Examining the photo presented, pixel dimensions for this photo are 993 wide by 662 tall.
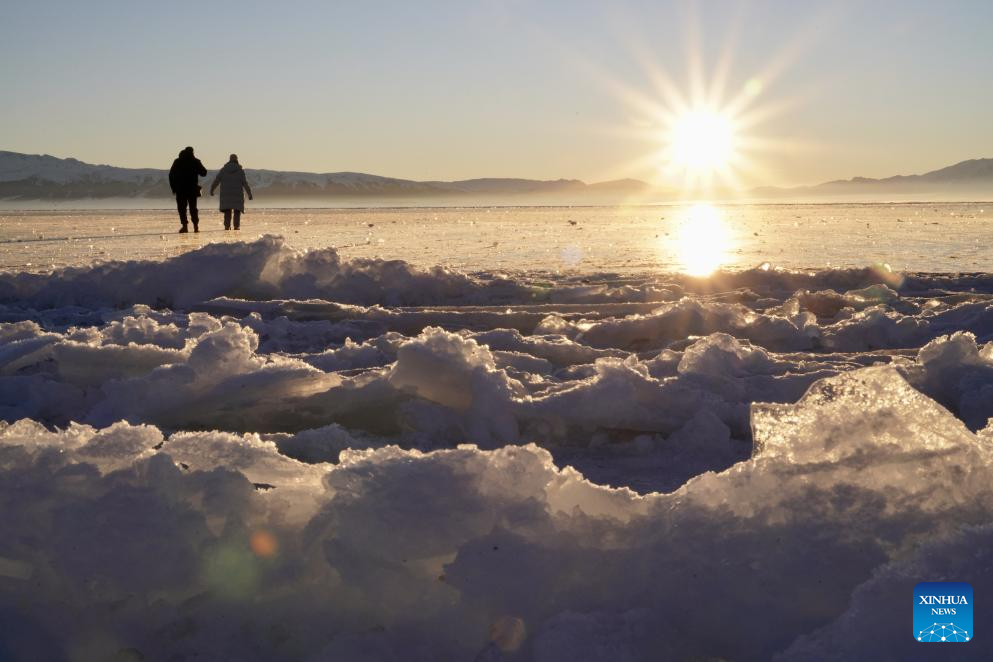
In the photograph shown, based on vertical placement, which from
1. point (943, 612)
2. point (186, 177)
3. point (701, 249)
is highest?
point (186, 177)

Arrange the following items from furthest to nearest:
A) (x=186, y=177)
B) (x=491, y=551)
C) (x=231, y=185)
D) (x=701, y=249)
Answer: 1. (x=231, y=185)
2. (x=186, y=177)
3. (x=701, y=249)
4. (x=491, y=551)

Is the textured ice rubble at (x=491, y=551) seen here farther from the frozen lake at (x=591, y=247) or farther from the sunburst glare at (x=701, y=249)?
the frozen lake at (x=591, y=247)

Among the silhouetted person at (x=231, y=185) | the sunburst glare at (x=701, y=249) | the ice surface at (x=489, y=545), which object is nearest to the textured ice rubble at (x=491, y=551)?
the ice surface at (x=489, y=545)

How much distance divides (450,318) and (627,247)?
8650 millimetres

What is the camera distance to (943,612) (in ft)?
5.60

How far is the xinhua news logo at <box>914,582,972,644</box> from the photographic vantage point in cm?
165

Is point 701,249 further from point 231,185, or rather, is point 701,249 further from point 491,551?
point 491,551

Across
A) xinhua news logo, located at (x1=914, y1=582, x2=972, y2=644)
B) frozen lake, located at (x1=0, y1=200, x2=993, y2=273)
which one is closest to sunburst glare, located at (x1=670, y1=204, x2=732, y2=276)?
frozen lake, located at (x1=0, y1=200, x2=993, y2=273)

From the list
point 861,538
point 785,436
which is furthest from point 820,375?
point 861,538

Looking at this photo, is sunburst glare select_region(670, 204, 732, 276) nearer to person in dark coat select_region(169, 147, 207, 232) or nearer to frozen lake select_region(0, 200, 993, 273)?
frozen lake select_region(0, 200, 993, 273)

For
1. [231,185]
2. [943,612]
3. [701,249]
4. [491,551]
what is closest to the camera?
[943,612]

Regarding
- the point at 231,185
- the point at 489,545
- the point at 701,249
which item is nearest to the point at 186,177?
the point at 231,185

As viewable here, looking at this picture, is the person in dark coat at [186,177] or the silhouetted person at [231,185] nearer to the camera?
the person in dark coat at [186,177]

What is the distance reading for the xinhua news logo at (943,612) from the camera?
1646 millimetres
